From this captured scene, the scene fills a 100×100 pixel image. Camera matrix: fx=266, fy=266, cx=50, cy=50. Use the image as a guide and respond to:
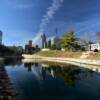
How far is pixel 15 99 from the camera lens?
2345cm

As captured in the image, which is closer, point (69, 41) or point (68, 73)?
point (68, 73)

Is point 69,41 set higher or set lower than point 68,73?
higher

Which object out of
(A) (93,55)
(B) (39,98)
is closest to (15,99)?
(B) (39,98)

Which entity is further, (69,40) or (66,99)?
(69,40)

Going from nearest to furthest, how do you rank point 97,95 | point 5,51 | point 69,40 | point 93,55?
point 97,95, point 93,55, point 69,40, point 5,51

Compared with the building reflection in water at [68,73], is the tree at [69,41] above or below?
above

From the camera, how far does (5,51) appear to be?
18625 centimetres

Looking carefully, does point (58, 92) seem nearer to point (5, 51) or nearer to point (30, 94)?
point (30, 94)

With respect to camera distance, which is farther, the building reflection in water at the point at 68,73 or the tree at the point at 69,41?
the tree at the point at 69,41

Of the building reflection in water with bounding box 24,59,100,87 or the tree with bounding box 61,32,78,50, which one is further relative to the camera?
the tree with bounding box 61,32,78,50

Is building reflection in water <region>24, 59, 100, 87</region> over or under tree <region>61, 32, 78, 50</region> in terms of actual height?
under

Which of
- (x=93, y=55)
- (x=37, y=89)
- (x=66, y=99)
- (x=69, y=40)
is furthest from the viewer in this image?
(x=69, y=40)

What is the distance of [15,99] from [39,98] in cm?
273

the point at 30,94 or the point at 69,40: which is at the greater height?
the point at 69,40
